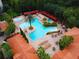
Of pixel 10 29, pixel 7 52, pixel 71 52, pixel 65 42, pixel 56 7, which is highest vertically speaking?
pixel 56 7

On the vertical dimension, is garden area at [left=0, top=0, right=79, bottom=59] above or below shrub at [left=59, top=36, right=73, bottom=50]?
above

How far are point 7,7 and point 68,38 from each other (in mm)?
12529

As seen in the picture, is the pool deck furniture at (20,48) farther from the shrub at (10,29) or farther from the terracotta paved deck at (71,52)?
the terracotta paved deck at (71,52)

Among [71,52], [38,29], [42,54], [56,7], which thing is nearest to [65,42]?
[71,52]

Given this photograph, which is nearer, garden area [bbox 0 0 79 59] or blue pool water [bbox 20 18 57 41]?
garden area [bbox 0 0 79 59]

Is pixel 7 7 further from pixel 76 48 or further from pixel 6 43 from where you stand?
pixel 76 48

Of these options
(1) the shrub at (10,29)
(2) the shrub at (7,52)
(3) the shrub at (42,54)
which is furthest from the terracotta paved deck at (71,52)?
(1) the shrub at (10,29)

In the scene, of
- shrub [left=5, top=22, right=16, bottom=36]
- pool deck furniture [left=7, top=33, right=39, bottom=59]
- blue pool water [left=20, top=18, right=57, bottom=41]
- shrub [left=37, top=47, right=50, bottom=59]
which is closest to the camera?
shrub [left=37, top=47, right=50, bottom=59]

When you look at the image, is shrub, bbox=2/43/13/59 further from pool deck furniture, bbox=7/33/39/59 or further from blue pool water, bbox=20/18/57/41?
blue pool water, bbox=20/18/57/41

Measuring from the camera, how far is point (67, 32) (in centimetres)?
2636

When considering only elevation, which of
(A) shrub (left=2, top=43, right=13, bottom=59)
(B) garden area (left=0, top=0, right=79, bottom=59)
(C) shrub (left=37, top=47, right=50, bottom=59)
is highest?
(B) garden area (left=0, top=0, right=79, bottom=59)

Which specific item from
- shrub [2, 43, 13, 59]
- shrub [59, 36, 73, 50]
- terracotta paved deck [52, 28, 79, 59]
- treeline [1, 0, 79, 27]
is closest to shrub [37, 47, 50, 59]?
terracotta paved deck [52, 28, 79, 59]

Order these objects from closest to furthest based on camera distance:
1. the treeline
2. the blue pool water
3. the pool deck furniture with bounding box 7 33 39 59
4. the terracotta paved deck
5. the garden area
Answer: the terracotta paved deck < the pool deck furniture with bounding box 7 33 39 59 < the garden area < the blue pool water < the treeline

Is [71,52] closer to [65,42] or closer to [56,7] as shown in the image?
[65,42]
